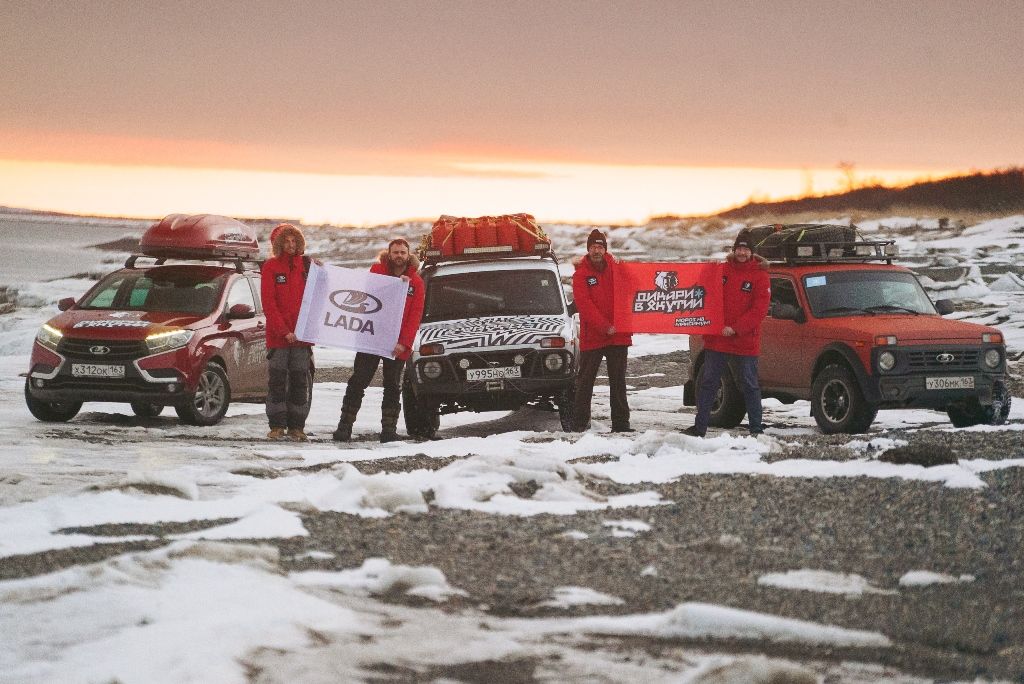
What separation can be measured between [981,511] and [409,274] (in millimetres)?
6755

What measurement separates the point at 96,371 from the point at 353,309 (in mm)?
3118

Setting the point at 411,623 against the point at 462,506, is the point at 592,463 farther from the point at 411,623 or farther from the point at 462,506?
the point at 411,623

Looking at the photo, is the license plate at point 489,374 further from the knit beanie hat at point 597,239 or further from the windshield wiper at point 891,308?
the windshield wiper at point 891,308

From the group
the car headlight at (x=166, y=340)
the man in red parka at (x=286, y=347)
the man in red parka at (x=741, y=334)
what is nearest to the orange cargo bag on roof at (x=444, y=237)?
the man in red parka at (x=286, y=347)

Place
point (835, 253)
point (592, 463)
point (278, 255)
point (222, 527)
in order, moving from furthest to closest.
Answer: point (835, 253), point (278, 255), point (592, 463), point (222, 527)

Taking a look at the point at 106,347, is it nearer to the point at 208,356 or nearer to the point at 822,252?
the point at 208,356

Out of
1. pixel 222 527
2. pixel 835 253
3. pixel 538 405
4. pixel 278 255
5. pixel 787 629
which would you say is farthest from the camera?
pixel 835 253

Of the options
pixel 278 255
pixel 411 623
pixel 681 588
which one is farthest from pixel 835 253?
pixel 411 623

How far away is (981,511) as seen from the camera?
30.1ft

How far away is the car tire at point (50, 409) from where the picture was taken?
15.3 meters

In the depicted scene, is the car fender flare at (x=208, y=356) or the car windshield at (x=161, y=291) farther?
the car windshield at (x=161, y=291)

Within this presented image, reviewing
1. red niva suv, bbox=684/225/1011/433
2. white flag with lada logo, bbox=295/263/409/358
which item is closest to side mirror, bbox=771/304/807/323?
red niva suv, bbox=684/225/1011/433

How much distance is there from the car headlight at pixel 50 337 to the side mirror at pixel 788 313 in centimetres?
796

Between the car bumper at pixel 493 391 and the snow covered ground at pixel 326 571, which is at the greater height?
the car bumper at pixel 493 391
